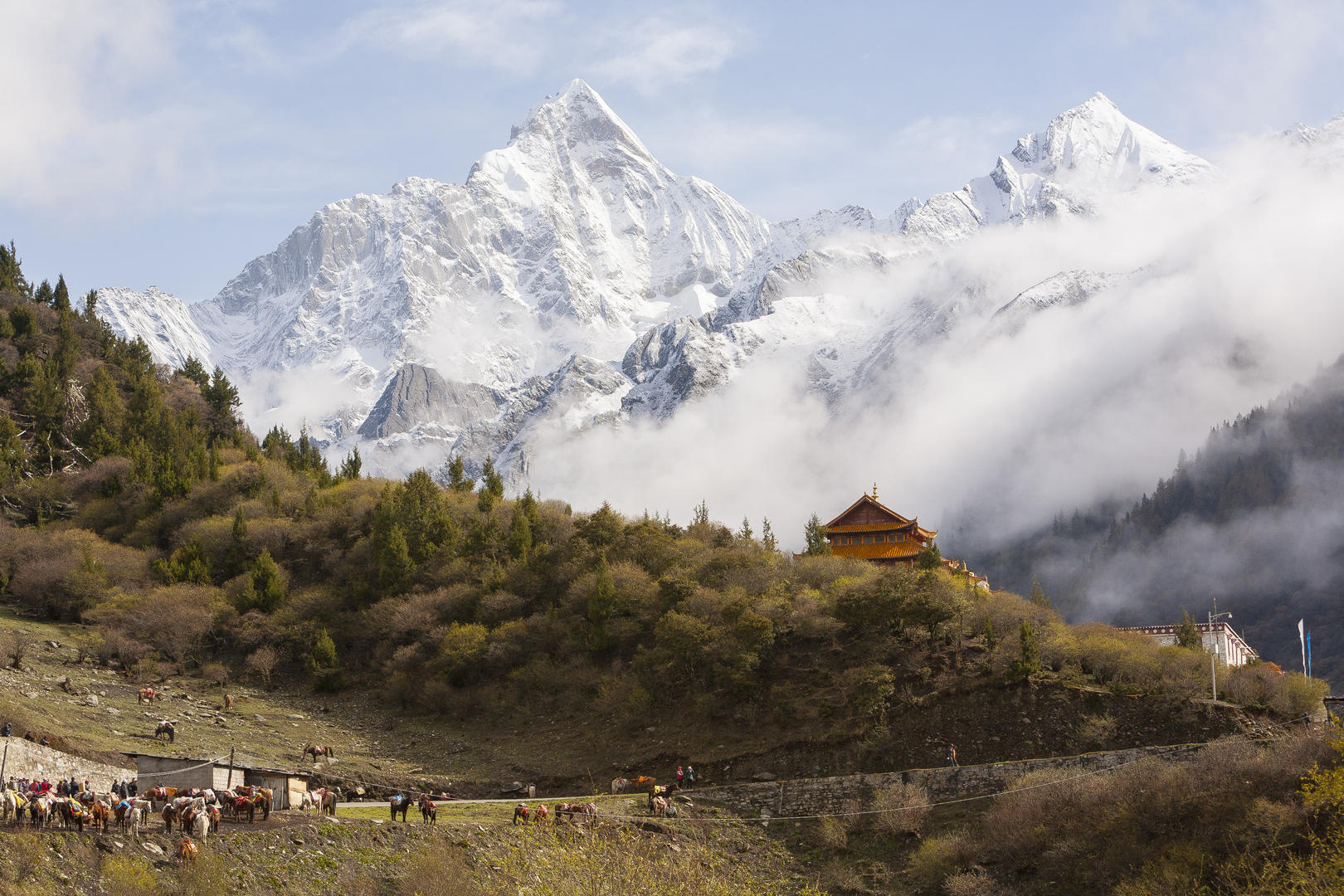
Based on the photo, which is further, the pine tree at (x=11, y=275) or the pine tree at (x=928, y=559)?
the pine tree at (x=11, y=275)

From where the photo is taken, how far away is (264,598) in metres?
92.1

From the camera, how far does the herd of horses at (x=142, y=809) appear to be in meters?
40.2

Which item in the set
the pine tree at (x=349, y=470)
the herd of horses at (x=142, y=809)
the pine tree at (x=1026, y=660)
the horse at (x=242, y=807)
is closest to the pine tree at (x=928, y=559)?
the pine tree at (x=1026, y=660)

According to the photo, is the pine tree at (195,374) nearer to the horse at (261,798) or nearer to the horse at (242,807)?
the horse at (261,798)

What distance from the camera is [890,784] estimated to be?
5944 centimetres

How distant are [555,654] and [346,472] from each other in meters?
53.5

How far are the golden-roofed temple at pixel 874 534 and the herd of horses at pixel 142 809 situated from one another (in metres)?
59.7

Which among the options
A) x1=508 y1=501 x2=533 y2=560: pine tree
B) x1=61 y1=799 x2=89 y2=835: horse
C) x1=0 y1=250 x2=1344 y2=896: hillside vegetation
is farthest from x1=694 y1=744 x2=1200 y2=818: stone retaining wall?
x1=508 y1=501 x2=533 y2=560: pine tree

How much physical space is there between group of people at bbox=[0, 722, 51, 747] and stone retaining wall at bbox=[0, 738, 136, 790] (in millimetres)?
454

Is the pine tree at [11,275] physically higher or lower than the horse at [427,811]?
higher

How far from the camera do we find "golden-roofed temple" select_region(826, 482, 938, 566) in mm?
98312

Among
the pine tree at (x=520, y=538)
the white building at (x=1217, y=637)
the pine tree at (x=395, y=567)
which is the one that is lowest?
the white building at (x=1217, y=637)

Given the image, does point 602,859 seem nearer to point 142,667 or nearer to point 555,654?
point 555,654

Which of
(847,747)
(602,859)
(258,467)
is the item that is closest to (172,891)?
(602,859)
